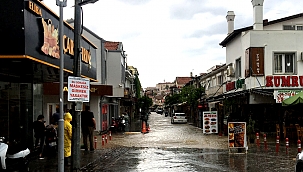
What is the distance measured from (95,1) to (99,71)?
2239cm

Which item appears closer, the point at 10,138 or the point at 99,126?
the point at 10,138

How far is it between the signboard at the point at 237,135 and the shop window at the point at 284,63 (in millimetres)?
10462

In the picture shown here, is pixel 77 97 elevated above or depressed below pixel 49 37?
below

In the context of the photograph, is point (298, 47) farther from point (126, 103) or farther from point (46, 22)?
point (126, 103)

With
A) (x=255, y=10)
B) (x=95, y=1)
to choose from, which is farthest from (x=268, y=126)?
→ (x=95, y=1)

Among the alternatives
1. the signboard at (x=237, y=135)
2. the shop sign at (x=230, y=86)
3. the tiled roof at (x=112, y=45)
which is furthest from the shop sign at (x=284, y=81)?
the tiled roof at (x=112, y=45)

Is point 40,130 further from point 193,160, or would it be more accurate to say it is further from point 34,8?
point 34,8

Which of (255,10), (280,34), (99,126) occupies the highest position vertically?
(255,10)

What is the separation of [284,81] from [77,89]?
1820 cm

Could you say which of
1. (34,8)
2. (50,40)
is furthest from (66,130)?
(34,8)

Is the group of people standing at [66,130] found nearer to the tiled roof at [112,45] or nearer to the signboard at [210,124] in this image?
the signboard at [210,124]

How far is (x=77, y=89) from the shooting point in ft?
35.5

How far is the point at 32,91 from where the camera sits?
16156 millimetres

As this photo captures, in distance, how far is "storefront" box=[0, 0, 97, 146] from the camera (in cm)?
972
